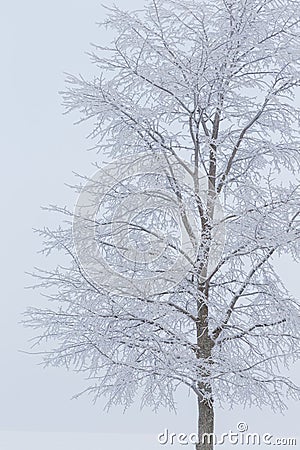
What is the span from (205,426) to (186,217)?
61.9 inches

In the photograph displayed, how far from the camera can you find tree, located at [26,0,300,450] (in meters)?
5.77

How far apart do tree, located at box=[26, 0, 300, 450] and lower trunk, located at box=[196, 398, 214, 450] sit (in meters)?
0.01

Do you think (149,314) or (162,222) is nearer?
(149,314)

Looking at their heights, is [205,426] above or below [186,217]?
below

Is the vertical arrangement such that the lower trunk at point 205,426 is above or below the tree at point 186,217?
below

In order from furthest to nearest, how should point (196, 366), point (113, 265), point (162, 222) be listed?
1. point (162, 222)
2. point (113, 265)
3. point (196, 366)

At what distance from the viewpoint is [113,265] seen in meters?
5.96

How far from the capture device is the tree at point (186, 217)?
5773mm

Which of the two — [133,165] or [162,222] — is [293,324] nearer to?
[162,222]

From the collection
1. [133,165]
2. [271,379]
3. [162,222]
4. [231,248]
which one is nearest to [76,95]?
[133,165]

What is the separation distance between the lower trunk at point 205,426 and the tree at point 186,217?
1cm

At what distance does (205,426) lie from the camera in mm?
5828

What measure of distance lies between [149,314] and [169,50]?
203 cm

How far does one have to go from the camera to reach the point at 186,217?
5945 millimetres
